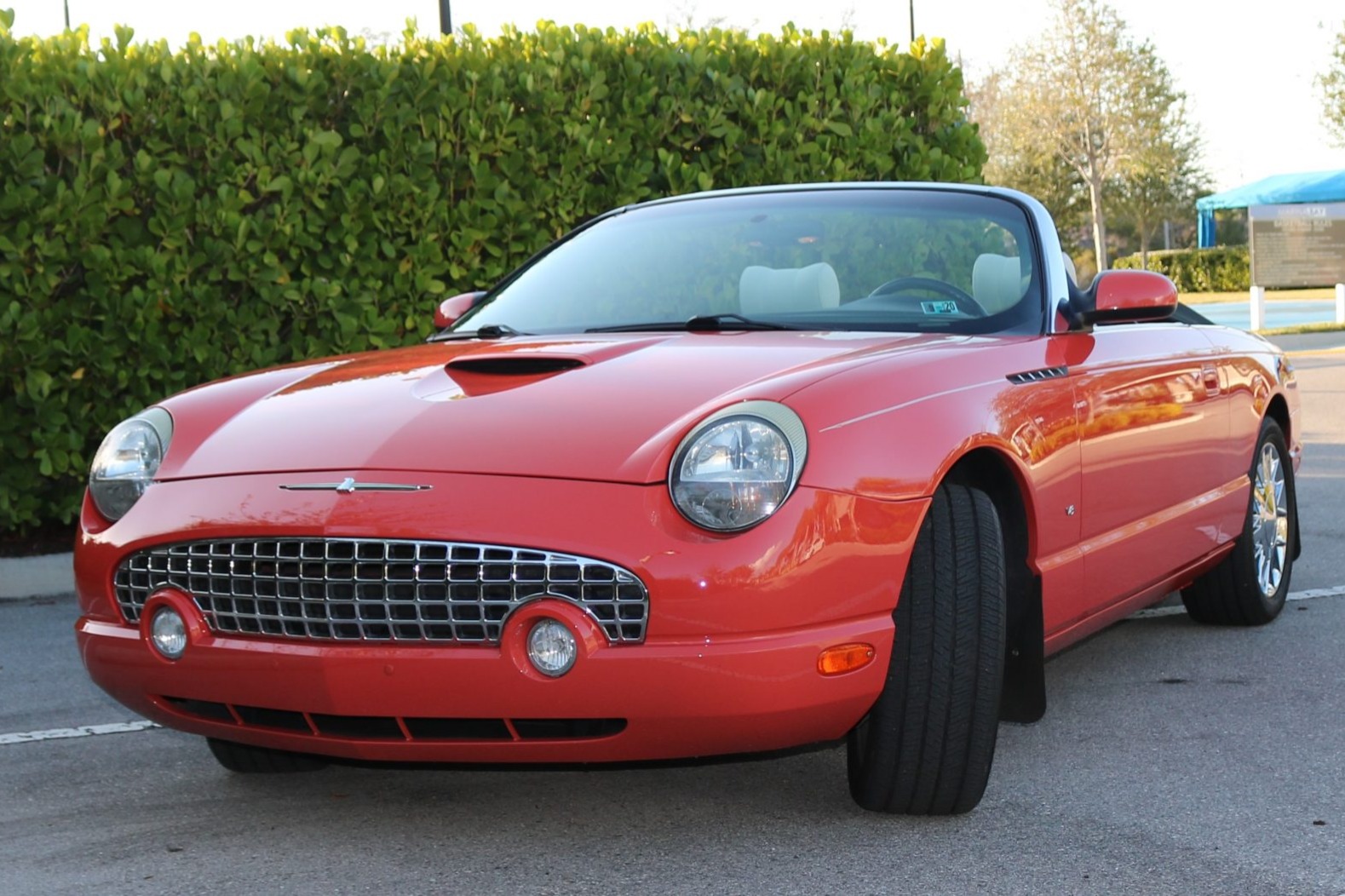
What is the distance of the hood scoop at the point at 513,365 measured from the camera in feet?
12.3

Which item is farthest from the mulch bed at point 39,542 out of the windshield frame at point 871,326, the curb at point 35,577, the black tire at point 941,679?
the black tire at point 941,679

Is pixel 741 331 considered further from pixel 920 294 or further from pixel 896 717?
pixel 896 717

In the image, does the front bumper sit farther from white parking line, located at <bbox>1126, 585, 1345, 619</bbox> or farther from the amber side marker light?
white parking line, located at <bbox>1126, 585, 1345, 619</bbox>

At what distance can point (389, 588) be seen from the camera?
318 centimetres

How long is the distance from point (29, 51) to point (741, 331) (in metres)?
4.88

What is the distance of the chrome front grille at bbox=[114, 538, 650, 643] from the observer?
3094mm

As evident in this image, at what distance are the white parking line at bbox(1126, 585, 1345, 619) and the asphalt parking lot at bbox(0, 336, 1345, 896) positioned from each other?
1108mm

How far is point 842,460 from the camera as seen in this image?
3.24m

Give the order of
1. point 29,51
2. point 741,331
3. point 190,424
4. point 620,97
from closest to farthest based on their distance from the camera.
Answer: point 190,424
point 741,331
point 29,51
point 620,97

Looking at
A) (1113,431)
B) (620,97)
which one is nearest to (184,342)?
(620,97)

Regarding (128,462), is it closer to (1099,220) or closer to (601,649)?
(601,649)

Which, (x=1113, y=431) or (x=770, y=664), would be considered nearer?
(x=770, y=664)

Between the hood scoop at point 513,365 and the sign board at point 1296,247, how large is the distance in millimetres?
22541

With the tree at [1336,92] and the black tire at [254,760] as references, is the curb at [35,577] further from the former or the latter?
the tree at [1336,92]
